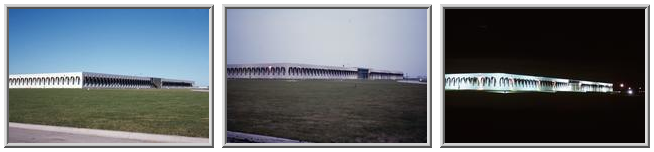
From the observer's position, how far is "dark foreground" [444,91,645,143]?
3.94 metres

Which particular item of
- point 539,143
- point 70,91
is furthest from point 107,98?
point 539,143

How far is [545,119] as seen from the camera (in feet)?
13.1

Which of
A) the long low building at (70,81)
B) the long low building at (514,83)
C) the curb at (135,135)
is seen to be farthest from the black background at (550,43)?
the long low building at (70,81)

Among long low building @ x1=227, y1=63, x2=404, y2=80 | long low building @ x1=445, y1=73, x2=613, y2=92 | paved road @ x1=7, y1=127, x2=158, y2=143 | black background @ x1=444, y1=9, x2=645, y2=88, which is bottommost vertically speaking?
paved road @ x1=7, y1=127, x2=158, y2=143

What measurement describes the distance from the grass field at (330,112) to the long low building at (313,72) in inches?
2.8

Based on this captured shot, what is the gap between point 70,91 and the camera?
205 inches

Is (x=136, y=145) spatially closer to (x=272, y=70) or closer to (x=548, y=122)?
(x=272, y=70)

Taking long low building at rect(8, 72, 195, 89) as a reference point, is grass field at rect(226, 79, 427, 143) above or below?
below

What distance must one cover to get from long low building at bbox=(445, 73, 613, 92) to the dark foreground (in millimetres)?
70

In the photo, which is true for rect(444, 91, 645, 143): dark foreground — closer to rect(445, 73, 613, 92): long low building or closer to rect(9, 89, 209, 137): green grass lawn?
rect(445, 73, 613, 92): long low building

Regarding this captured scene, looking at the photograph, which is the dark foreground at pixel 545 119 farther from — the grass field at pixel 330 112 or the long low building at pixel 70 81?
the long low building at pixel 70 81

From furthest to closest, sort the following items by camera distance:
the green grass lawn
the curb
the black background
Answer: the green grass lawn, the curb, the black background

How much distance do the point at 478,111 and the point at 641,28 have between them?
6.01ft

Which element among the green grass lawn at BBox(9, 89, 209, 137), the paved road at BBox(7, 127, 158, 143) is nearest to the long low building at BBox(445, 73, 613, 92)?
the green grass lawn at BBox(9, 89, 209, 137)
